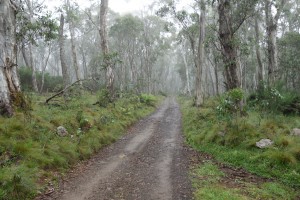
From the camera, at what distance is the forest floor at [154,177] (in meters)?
6.57

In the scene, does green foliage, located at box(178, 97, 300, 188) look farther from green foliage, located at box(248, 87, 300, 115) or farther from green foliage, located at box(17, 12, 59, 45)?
green foliage, located at box(17, 12, 59, 45)

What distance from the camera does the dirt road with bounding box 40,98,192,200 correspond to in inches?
260

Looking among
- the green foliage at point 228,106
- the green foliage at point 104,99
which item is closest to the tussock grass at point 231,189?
the green foliage at point 228,106

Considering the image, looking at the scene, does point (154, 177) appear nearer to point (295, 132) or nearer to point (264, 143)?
point (264, 143)

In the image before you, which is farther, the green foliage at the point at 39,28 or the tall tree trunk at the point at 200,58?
the tall tree trunk at the point at 200,58

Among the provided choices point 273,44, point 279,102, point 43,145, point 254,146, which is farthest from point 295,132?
point 273,44

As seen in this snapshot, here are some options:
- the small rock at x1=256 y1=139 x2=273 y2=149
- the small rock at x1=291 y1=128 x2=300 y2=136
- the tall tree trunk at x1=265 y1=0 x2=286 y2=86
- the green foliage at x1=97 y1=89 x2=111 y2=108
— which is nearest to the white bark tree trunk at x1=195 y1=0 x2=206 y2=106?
the tall tree trunk at x1=265 y1=0 x2=286 y2=86

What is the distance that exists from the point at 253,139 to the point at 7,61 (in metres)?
9.06

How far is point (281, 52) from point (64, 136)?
2573 cm

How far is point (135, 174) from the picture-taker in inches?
315

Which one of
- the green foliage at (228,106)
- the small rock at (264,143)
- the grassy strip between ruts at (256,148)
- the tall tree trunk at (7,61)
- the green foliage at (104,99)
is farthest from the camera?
the green foliage at (104,99)

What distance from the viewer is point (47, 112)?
1223cm

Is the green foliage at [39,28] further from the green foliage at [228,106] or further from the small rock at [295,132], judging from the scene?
the small rock at [295,132]

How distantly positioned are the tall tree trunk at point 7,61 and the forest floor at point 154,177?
3.44 metres
